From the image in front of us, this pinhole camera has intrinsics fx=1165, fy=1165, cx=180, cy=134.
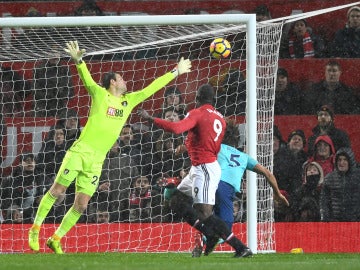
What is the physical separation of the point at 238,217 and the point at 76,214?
10.2 ft

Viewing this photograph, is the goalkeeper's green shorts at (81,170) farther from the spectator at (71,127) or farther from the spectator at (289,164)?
the spectator at (289,164)

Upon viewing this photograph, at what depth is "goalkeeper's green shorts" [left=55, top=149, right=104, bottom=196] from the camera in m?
13.1

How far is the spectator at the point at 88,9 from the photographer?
17922 millimetres

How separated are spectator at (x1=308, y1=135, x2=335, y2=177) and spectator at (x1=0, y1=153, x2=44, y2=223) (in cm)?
373

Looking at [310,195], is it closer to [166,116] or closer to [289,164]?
[289,164]

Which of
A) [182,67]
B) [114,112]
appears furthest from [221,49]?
[114,112]

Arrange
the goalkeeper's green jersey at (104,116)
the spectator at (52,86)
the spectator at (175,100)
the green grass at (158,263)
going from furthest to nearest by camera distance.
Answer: the spectator at (52,86), the spectator at (175,100), the goalkeeper's green jersey at (104,116), the green grass at (158,263)

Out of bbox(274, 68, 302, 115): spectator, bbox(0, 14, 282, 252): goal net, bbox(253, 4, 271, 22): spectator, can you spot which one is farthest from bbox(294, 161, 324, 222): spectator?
bbox(253, 4, 271, 22): spectator

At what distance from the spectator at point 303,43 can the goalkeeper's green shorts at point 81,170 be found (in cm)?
558

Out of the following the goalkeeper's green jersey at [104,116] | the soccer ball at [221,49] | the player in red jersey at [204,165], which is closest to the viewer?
the player in red jersey at [204,165]

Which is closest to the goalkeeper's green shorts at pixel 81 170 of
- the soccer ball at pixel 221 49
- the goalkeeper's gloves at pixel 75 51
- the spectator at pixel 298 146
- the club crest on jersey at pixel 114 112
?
the club crest on jersey at pixel 114 112

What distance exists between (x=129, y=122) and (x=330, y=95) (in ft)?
9.99

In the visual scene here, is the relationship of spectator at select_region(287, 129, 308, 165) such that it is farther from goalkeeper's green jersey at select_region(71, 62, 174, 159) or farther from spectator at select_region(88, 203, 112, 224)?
goalkeeper's green jersey at select_region(71, 62, 174, 159)

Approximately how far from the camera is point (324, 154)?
15.8 m
